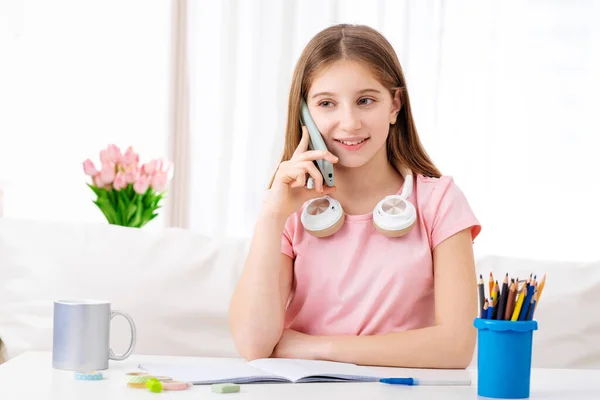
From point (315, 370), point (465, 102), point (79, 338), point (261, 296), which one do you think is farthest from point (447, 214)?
point (465, 102)

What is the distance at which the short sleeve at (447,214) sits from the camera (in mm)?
1483

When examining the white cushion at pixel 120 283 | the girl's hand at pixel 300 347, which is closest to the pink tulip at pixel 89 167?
the white cushion at pixel 120 283

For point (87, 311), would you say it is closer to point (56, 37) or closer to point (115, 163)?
point (115, 163)

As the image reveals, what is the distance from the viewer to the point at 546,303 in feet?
6.02

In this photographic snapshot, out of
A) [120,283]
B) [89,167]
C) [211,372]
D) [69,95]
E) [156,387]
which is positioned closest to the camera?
[156,387]

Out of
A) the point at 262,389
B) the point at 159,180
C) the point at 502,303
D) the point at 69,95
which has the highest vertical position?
the point at 69,95

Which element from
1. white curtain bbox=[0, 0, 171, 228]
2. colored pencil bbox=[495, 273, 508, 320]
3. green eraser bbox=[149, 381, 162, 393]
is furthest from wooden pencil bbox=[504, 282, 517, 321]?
white curtain bbox=[0, 0, 171, 228]

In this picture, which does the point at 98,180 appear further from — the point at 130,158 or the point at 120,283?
the point at 120,283

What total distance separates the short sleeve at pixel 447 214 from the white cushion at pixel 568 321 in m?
0.39

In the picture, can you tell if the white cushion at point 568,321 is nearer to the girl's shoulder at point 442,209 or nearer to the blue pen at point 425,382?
the girl's shoulder at point 442,209

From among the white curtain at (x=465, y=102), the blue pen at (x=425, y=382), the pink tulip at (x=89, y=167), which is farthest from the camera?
the white curtain at (x=465, y=102)

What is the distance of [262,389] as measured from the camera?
1.04 meters

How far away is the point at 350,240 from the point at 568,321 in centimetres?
62

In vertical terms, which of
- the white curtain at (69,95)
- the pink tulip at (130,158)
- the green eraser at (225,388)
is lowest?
the green eraser at (225,388)
